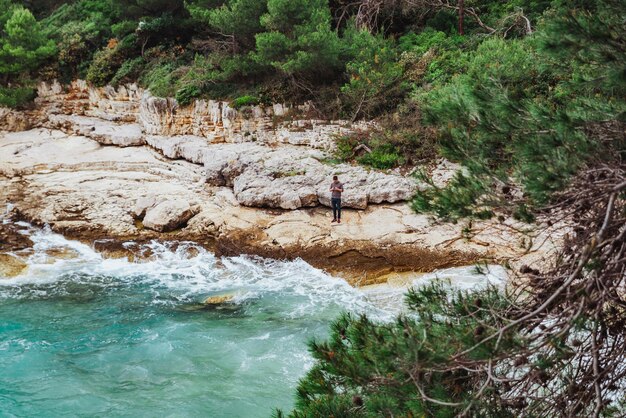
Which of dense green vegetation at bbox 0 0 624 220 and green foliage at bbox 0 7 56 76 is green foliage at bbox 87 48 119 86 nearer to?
dense green vegetation at bbox 0 0 624 220

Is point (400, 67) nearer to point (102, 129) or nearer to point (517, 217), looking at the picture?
point (102, 129)

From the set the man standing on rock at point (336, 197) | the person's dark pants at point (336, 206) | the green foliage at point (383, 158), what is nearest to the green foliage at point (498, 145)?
the man standing on rock at point (336, 197)

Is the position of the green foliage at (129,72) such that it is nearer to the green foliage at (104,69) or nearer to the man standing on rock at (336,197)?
the green foliage at (104,69)

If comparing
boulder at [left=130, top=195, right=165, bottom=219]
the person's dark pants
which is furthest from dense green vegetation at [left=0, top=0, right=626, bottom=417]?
boulder at [left=130, top=195, right=165, bottom=219]

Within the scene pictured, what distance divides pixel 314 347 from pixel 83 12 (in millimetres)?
29349

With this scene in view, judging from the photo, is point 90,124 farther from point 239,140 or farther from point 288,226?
point 288,226

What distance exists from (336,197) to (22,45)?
1949 centimetres

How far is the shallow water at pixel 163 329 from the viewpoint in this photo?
8.18 m

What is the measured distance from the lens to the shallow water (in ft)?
26.8

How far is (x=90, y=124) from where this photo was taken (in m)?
22.4

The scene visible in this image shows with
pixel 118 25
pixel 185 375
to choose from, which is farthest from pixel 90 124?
pixel 185 375

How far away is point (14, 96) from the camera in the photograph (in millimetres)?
23953

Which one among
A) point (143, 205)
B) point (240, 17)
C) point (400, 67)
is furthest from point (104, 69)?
point (400, 67)

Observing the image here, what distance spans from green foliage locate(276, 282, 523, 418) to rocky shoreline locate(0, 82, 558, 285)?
20.9 feet
